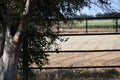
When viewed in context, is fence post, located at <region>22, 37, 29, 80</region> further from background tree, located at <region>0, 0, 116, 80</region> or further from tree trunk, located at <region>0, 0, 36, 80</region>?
tree trunk, located at <region>0, 0, 36, 80</region>

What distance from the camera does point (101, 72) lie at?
11031 mm

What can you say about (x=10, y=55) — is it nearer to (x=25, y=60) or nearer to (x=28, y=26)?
(x=28, y=26)

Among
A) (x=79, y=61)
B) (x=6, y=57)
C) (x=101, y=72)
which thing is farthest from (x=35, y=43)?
(x=79, y=61)

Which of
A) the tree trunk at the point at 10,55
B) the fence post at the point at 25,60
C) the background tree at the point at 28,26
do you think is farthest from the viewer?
the fence post at the point at 25,60

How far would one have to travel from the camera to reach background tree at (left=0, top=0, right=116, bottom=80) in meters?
6.97

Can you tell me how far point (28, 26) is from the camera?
7.50m

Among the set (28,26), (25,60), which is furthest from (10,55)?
(25,60)

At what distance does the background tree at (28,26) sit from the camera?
22.9 feet

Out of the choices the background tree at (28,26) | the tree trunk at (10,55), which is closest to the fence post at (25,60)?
the background tree at (28,26)

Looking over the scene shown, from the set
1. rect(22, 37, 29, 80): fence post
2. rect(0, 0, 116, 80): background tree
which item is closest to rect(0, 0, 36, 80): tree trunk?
rect(0, 0, 116, 80): background tree

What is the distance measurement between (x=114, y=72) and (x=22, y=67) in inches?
134

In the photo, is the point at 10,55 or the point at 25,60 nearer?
the point at 10,55

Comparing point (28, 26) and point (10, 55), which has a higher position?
point (28, 26)

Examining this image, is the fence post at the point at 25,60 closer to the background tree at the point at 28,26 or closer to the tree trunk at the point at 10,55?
the background tree at the point at 28,26
